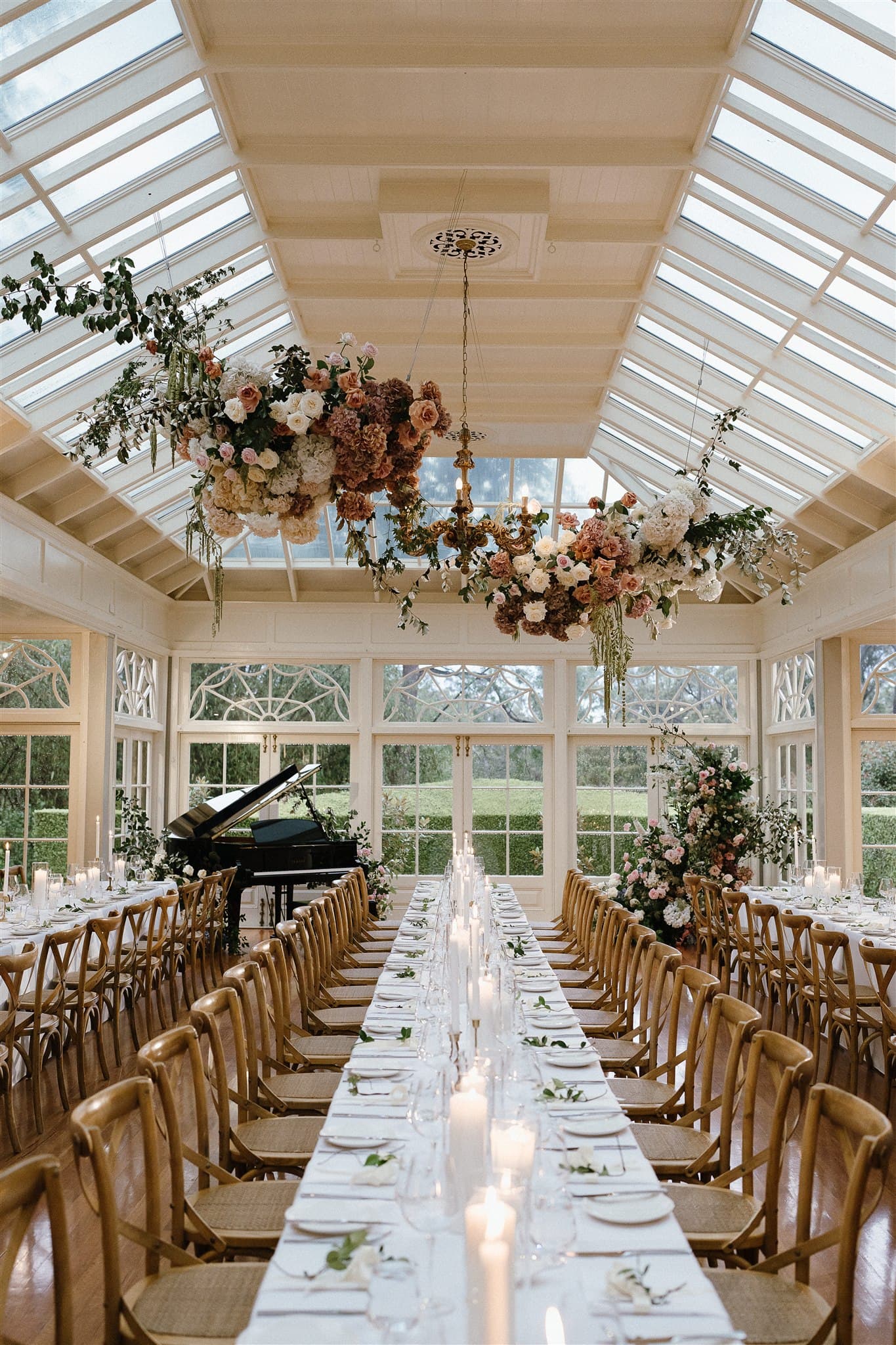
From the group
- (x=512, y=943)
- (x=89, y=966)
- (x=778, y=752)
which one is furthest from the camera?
(x=778, y=752)

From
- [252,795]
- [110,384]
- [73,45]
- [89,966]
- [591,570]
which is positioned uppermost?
[73,45]

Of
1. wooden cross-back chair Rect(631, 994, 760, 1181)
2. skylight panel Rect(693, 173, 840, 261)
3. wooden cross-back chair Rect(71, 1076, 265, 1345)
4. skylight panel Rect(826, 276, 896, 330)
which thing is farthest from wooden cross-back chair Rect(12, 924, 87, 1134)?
skylight panel Rect(826, 276, 896, 330)

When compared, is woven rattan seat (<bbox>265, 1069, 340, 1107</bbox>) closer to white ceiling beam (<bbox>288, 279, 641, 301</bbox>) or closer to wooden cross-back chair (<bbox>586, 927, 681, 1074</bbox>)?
wooden cross-back chair (<bbox>586, 927, 681, 1074</bbox>)

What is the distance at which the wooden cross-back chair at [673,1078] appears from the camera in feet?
13.2

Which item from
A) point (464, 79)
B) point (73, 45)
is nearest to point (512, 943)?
point (464, 79)

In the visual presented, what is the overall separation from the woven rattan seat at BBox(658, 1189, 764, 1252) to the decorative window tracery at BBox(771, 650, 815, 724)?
7674 millimetres

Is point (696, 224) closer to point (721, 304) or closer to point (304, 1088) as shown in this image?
point (721, 304)

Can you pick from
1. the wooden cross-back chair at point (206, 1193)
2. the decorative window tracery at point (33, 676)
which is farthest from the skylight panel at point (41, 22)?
the decorative window tracery at point (33, 676)

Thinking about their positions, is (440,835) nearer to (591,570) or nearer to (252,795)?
(252,795)

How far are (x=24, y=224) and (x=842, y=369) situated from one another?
5.08 m

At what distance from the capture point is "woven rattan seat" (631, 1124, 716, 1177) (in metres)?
3.56

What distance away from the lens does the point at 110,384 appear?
303 inches

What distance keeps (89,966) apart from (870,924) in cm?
506

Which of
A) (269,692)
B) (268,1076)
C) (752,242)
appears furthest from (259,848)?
(752,242)
